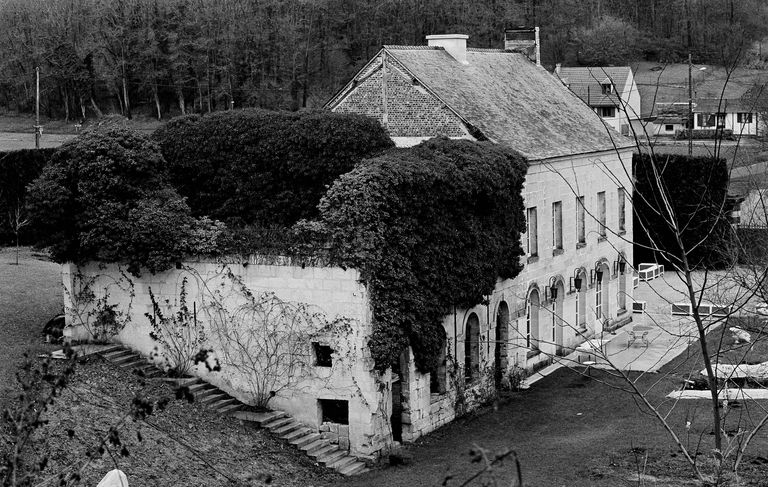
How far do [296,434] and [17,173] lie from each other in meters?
19.4

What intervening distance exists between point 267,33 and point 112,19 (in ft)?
31.7

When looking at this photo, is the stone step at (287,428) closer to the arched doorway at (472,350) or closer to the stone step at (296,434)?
the stone step at (296,434)

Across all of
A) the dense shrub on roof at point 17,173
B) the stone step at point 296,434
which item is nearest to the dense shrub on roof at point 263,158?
the stone step at point 296,434

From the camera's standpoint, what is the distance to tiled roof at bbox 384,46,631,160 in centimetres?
3256

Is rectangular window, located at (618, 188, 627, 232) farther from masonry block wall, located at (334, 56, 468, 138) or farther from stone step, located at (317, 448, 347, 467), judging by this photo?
stone step, located at (317, 448, 347, 467)

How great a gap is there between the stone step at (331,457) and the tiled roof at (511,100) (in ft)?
36.6

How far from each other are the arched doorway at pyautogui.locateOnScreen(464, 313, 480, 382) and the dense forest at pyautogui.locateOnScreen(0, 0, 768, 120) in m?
36.2

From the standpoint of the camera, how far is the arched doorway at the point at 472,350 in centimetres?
2894

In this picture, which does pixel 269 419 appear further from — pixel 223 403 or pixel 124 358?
pixel 124 358

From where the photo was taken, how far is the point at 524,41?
4178 centimetres

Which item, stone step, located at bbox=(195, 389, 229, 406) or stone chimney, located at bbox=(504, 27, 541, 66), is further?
stone chimney, located at bbox=(504, 27, 541, 66)

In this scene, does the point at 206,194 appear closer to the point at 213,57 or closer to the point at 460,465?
the point at 460,465

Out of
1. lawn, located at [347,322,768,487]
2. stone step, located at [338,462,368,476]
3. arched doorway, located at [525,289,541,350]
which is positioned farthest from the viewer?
arched doorway, located at [525,289,541,350]

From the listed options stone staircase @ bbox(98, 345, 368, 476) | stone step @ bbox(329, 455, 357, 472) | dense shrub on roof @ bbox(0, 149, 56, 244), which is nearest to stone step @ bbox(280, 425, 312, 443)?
stone staircase @ bbox(98, 345, 368, 476)
